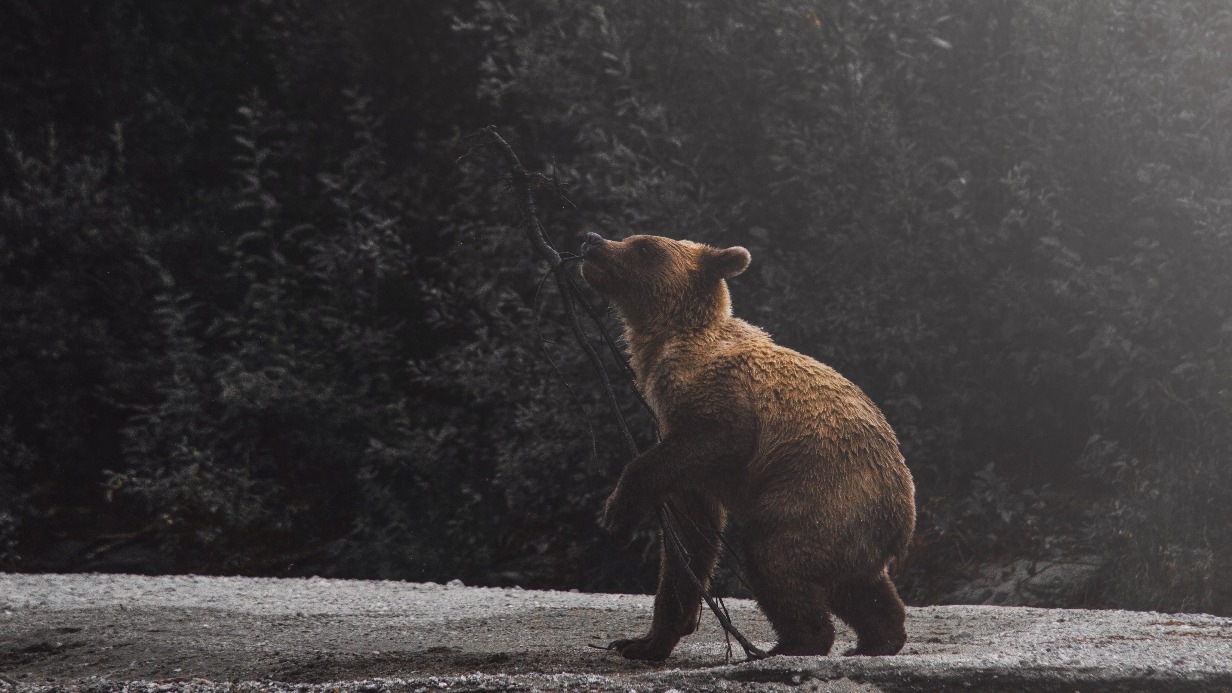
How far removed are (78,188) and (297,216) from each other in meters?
1.83

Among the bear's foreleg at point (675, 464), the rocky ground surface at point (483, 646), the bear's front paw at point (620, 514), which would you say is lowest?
the rocky ground surface at point (483, 646)

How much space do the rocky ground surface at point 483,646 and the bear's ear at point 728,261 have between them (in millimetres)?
1482

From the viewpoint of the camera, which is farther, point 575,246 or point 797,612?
point 575,246

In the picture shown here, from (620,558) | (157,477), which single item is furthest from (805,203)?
(157,477)

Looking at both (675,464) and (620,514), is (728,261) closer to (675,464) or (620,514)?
(675,464)

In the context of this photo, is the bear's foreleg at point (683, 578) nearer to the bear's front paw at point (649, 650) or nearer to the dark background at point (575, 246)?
the bear's front paw at point (649, 650)

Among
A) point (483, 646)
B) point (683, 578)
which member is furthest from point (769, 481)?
point (483, 646)

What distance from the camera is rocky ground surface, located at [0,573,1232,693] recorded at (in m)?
3.54

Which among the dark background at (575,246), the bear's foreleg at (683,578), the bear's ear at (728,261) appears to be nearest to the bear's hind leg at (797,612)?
the bear's foreleg at (683,578)

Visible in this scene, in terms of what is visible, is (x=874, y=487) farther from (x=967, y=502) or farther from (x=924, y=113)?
(x=924, y=113)

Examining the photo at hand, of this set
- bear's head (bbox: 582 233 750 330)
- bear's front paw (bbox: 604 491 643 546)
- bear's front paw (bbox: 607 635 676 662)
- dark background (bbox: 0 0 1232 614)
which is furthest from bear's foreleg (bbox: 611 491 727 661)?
dark background (bbox: 0 0 1232 614)

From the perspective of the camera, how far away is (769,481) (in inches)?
154

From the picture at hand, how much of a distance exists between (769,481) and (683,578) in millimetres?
578

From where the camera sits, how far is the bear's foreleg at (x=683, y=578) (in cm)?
424
